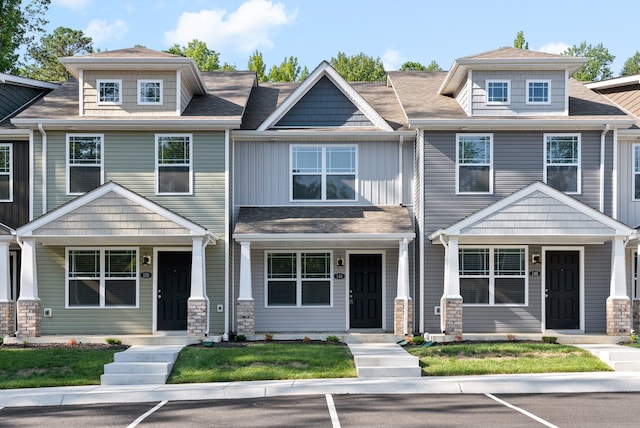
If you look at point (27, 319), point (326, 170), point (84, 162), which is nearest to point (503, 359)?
point (326, 170)

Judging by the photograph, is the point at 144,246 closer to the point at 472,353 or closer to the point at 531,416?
the point at 472,353

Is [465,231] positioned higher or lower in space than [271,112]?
lower

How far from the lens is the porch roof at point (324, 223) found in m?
19.1

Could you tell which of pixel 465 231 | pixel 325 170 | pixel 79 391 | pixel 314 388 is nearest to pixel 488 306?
pixel 465 231

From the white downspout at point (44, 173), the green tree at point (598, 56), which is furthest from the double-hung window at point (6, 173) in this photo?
the green tree at point (598, 56)

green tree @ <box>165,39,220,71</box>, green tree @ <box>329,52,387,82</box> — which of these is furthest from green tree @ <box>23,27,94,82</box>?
green tree @ <box>329,52,387,82</box>

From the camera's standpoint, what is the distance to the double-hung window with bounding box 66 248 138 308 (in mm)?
20031

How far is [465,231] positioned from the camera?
18656mm

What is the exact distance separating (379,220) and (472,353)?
4.91 m

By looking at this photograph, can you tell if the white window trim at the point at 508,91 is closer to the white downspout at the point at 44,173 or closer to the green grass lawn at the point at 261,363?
the green grass lawn at the point at 261,363

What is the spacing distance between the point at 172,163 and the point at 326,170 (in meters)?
4.04

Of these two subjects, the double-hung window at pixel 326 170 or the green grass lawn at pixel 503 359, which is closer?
the green grass lawn at pixel 503 359

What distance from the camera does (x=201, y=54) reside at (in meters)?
49.8

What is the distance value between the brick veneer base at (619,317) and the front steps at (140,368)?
10352 mm
